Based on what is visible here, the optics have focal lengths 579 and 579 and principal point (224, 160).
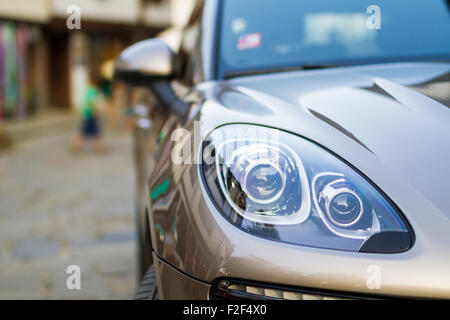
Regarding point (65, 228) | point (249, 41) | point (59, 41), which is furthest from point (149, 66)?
point (59, 41)

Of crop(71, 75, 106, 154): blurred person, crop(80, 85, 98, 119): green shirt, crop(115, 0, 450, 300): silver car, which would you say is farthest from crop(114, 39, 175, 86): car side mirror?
crop(80, 85, 98, 119): green shirt

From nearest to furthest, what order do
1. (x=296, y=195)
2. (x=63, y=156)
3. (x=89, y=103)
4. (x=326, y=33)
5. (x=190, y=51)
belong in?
(x=296, y=195), (x=326, y=33), (x=190, y=51), (x=63, y=156), (x=89, y=103)

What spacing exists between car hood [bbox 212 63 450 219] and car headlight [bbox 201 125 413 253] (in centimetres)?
5

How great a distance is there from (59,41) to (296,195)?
24.0 m

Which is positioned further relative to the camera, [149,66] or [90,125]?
[90,125]

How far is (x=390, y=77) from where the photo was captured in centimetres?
177

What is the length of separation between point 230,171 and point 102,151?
9.48 m

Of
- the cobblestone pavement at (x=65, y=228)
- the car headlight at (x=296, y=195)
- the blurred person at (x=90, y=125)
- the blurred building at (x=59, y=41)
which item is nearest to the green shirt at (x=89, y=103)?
the blurred person at (x=90, y=125)

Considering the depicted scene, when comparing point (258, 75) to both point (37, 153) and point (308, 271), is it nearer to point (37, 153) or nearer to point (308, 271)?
point (308, 271)

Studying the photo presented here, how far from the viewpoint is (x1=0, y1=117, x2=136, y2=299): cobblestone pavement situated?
3.27 metres

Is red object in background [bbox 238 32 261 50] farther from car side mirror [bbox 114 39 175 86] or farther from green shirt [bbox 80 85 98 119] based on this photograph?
green shirt [bbox 80 85 98 119]

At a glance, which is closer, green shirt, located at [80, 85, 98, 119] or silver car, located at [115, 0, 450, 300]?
silver car, located at [115, 0, 450, 300]

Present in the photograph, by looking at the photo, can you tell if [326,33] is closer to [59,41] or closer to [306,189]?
[306,189]

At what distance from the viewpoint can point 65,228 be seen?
4.63 m
